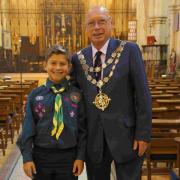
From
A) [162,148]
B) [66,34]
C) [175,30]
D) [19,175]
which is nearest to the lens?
[162,148]

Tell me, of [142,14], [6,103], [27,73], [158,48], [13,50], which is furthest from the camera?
[13,50]

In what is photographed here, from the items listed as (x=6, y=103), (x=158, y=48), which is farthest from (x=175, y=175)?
(x=158, y=48)

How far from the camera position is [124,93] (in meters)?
2.20

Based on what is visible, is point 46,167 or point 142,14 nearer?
point 46,167

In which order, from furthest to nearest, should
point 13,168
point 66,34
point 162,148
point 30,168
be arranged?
point 66,34, point 13,168, point 162,148, point 30,168

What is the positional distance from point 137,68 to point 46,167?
894mm

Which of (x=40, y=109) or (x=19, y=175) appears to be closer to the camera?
(x=40, y=109)

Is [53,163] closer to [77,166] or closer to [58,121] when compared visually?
[77,166]

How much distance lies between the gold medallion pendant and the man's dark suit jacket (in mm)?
A: 24

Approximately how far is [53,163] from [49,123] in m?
0.27

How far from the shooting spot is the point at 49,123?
86.0 inches

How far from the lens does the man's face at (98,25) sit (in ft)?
7.11

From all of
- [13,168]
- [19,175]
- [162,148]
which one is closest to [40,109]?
[162,148]

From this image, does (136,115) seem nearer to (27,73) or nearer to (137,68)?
(137,68)
